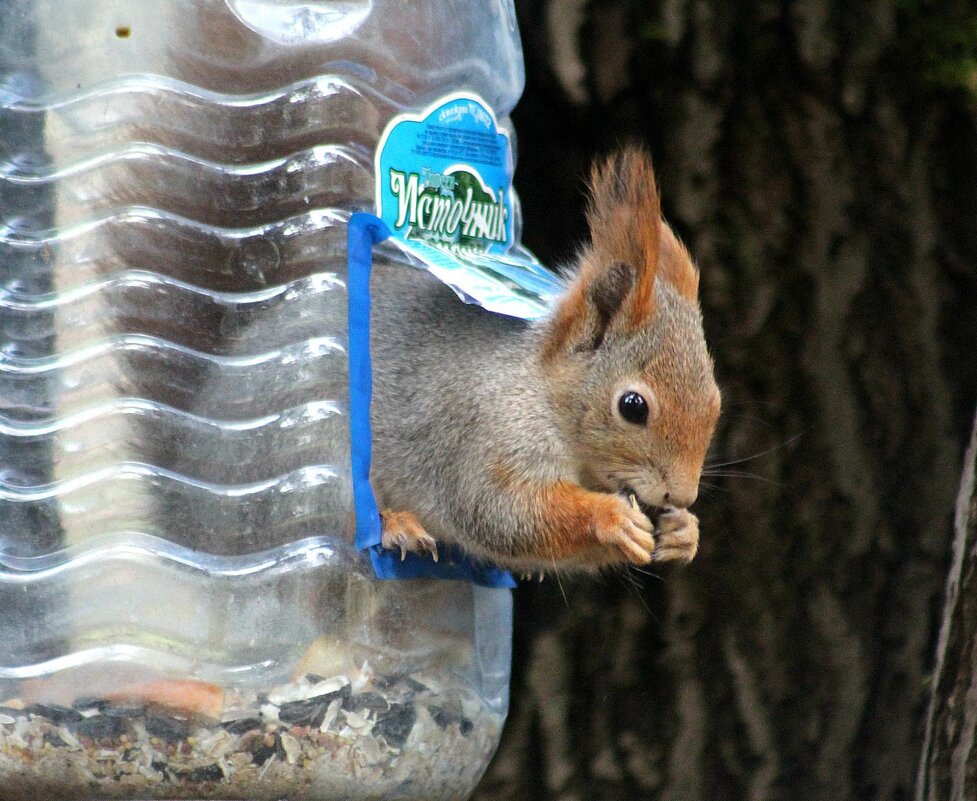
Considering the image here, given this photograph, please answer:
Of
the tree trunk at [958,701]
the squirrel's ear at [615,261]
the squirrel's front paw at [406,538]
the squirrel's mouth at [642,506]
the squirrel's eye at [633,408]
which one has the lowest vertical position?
the tree trunk at [958,701]

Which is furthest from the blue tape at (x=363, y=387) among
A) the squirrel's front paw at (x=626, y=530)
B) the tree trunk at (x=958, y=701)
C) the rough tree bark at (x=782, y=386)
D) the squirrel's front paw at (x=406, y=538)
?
the tree trunk at (x=958, y=701)

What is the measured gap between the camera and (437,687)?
1.67m

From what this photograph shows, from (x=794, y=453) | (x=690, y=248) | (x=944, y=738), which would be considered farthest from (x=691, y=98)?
(x=944, y=738)

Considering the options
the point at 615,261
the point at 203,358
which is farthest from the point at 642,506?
the point at 203,358

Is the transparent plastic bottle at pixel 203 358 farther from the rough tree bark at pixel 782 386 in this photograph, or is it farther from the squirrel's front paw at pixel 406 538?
the rough tree bark at pixel 782 386

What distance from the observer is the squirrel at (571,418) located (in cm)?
158

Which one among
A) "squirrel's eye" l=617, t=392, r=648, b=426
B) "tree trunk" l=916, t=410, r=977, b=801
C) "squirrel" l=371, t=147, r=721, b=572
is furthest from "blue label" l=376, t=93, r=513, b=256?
"tree trunk" l=916, t=410, r=977, b=801

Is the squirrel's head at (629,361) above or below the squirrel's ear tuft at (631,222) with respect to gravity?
below

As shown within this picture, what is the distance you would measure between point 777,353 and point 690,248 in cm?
20

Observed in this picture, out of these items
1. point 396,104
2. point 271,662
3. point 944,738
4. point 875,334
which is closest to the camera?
point 271,662

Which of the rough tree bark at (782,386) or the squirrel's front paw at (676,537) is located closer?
the squirrel's front paw at (676,537)

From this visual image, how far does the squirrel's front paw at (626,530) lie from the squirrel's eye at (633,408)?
0.09 meters

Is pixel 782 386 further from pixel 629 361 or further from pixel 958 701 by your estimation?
pixel 629 361

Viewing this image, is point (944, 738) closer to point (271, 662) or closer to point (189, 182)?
point (271, 662)
